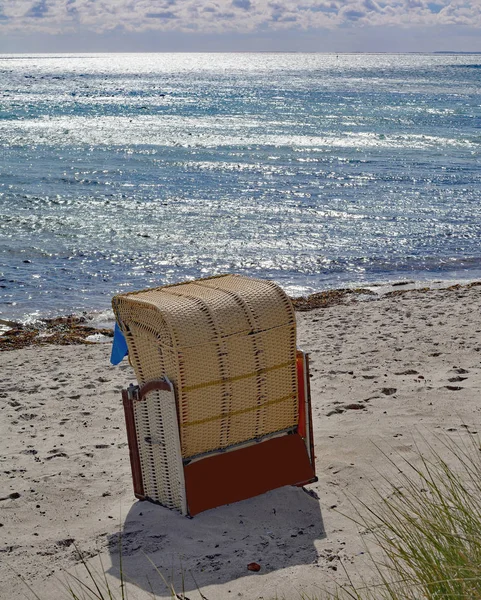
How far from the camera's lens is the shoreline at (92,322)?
10.5 m

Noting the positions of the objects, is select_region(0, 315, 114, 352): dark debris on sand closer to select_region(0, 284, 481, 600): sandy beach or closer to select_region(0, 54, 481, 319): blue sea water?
select_region(0, 54, 481, 319): blue sea water

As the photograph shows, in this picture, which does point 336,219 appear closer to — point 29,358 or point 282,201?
point 282,201

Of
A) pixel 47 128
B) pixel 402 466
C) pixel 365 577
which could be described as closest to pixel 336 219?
pixel 402 466

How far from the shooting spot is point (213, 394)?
495 cm

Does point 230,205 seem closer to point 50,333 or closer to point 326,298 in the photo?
point 326,298

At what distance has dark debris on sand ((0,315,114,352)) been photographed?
10.3m

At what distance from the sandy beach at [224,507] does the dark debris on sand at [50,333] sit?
905 millimetres

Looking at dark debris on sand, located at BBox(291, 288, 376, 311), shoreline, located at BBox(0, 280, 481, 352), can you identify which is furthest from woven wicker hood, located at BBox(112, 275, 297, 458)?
dark debris on sand, located at BBox(291, 288, 376, 311)

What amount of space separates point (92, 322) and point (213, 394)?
6.82m

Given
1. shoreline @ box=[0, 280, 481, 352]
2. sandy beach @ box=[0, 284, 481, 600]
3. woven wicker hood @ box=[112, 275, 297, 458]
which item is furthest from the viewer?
shoreline @ box=[0, 280, 481, 352]

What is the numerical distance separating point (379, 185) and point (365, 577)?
20.4 meters

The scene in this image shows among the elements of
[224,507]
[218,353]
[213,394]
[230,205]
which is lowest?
[230,205]

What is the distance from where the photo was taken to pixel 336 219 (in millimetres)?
19031

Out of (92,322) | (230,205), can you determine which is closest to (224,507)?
(92,322)
